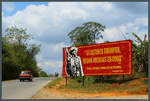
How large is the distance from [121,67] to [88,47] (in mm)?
3800

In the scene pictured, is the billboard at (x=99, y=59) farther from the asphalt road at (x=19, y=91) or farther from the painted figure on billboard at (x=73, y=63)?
the asphalt road at (x=19, y=91)

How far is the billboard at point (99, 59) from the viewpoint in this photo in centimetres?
2088

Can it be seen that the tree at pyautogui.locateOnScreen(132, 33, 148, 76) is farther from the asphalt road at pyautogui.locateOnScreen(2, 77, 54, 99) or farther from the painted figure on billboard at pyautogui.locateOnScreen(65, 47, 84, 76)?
the asphalt road at pyautogui.locateOnScreen(2, 77, 54, 99)

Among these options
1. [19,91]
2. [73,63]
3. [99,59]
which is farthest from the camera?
[73,63]

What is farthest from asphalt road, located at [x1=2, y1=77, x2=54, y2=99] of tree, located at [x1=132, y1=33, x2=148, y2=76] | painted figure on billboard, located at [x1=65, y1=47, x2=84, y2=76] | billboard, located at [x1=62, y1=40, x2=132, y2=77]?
tree, located at [x1=132, y1=33, x2=148, y2=76]

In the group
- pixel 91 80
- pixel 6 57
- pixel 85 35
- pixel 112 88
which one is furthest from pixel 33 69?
pixel 112 88

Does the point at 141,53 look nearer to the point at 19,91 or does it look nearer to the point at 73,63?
the point at 73,63

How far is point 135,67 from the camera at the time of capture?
24.3m

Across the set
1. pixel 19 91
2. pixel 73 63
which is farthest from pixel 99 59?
pixel 19 91

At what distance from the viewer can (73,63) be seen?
24625 millimetres

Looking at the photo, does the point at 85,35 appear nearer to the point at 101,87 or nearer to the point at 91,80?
the point at 91,80

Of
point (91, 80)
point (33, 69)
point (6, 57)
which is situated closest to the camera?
point (91, 80)

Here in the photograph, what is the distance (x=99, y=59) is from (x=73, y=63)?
3.14m

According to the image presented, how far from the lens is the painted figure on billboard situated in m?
24.2
